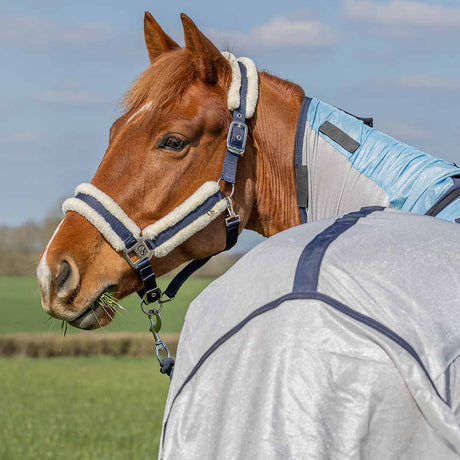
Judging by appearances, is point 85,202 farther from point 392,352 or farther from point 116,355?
point 116,355

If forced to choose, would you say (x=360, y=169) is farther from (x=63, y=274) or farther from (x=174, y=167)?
(x=63, y=274)

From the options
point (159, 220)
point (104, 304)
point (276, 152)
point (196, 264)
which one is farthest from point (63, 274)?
point (276, 152)

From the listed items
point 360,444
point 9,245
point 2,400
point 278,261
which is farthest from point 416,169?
point 9,245

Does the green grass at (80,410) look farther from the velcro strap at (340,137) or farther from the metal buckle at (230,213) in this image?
the velcro strap at (340,137)

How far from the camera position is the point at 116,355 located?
30.5m

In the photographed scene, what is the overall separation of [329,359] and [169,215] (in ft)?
5.39

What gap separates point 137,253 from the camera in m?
3.31

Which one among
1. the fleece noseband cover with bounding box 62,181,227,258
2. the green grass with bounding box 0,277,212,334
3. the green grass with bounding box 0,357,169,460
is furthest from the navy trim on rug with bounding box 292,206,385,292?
the green grass with bounding box 0,277,212,334

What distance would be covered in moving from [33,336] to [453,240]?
29.8 m

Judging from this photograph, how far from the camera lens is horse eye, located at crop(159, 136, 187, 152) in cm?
337

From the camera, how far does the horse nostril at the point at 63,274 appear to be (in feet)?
10.4

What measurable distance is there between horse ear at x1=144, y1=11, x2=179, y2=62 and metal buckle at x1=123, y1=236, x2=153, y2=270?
3.79 feet

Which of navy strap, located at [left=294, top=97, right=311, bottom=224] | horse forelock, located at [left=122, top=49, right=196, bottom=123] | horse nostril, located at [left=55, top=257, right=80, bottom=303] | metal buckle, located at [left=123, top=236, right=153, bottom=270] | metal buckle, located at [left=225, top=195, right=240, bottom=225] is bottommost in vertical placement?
horse nostril, located at [left=55, top=257, right=80, bottom=303]

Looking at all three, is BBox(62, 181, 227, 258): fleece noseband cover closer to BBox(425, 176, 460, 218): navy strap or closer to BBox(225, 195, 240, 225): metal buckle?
BBox(225, 195, 240, 225): metal buckle
